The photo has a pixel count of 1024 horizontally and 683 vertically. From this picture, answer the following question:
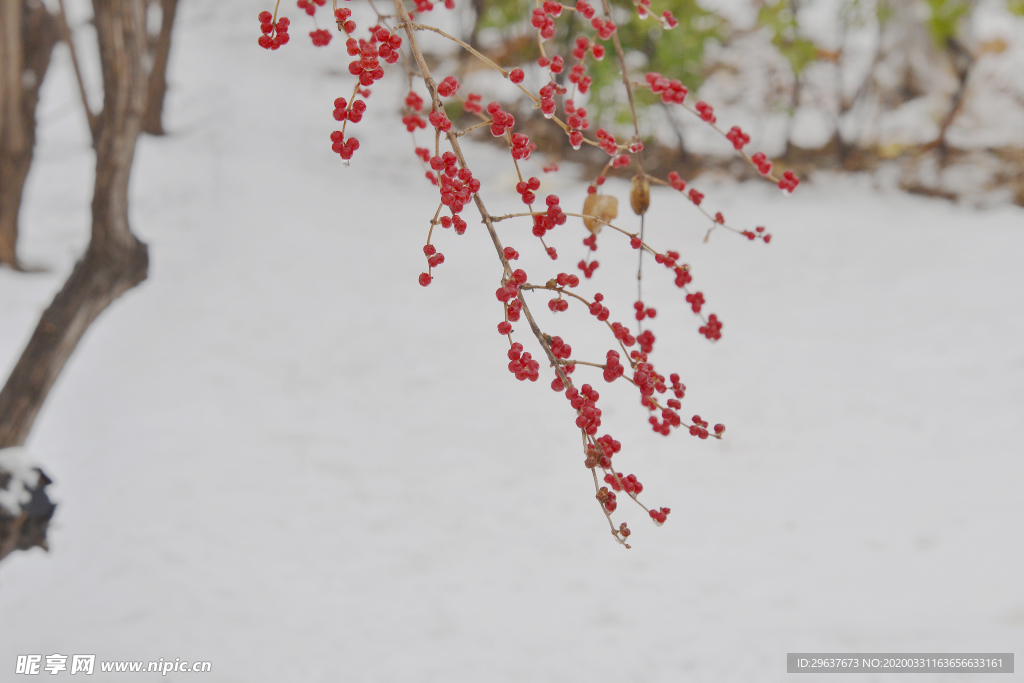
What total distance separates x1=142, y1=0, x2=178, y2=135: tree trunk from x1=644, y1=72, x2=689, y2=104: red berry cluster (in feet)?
Result: 11.3

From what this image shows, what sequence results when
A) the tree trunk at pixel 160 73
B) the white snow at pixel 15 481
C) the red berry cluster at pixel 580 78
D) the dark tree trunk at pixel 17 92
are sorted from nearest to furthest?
the red berry cluster at pixel 580 78, the white snow at pixel 15 481, the dark tree trunk at pixel 17 92, the tree trunk at pixel 160 73

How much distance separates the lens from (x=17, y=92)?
220cm

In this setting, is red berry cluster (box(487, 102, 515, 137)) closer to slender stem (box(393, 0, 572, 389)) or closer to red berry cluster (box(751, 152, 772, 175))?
slender stem (box(393, 0, 572, 389))

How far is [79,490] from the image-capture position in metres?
2.08

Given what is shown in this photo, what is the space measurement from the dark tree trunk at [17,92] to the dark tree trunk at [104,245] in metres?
0.59

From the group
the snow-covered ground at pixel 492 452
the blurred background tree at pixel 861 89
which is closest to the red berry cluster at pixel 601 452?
the snow-covered ground at pixel 492 452

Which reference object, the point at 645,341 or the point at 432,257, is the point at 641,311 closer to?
the point at 645,341

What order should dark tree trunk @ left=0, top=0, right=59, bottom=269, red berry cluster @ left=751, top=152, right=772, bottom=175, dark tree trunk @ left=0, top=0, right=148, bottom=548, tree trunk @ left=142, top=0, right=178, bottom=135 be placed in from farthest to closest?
tree trunk @ left=142, top=0, right=178, bottom=135 < dark tree trunk @ left=0, top=0, right=59, bottom=269 < dark tree trunk @ left=0, top=0, right=148, bottom=548 < red berry cluster @ left=751, top=152, right=772, bottom=175

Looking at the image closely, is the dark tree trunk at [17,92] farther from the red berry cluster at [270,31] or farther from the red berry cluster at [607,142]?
the red berry cluster at [607,142]

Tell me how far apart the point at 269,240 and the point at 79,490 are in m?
1.61

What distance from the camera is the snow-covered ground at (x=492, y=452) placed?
1710mm

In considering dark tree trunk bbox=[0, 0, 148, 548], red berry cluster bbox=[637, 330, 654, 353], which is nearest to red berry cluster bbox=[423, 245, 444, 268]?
red berry cluster bbox=[637, 330, 654, 353]

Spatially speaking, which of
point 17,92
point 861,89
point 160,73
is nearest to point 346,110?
point 17,92

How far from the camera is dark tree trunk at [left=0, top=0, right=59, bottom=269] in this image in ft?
6.72
